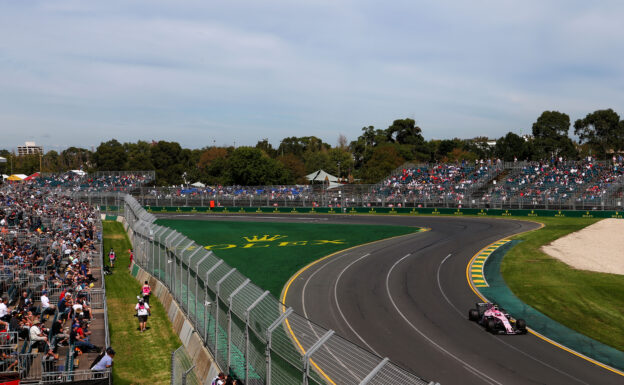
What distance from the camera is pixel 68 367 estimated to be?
14.0 meters

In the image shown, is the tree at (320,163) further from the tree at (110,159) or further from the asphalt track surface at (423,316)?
the asphalt track surface at (423,316)

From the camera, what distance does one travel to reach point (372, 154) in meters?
127

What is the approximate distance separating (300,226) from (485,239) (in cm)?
1928

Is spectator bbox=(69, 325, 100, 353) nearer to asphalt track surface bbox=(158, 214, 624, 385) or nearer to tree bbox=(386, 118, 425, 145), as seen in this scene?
asphalt track surface bbox=(158, 214, 624, 385)

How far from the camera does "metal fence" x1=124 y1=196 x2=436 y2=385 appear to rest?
909cm

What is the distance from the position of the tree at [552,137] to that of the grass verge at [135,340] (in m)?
90.8

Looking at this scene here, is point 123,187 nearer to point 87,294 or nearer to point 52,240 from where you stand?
point 52,240

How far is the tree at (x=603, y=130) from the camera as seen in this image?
97.4 m

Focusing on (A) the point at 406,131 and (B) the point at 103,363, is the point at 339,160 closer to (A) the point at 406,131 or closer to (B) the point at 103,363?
(A) the point at 406,131

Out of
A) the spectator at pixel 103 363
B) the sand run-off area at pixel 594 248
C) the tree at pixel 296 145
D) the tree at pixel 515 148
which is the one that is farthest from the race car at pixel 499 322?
the tree at pixel 296 145

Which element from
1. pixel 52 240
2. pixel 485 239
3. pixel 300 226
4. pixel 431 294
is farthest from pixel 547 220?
pixel 52 240

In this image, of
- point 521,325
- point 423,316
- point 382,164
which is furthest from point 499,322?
point 382,164

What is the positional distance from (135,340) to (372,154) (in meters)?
112

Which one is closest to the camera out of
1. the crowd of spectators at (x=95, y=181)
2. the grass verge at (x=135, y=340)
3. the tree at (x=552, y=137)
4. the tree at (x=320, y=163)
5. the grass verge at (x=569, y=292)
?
the grass verge at (x=135, y=340)
